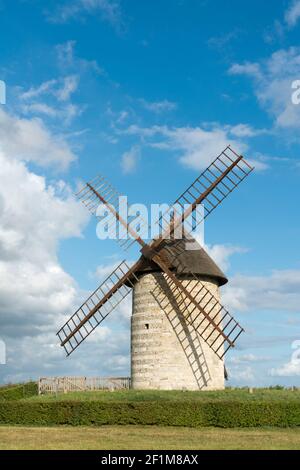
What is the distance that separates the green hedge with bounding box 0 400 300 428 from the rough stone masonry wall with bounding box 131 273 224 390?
5.25 m

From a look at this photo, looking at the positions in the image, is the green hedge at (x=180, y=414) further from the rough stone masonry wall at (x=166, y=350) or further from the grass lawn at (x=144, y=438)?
the rough stone masonry wall at (x=166, y=350)

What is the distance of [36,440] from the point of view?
18.2 m

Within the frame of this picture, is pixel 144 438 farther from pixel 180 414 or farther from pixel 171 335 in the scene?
pixel 171 335

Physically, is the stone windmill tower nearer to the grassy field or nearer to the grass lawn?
the grassy field

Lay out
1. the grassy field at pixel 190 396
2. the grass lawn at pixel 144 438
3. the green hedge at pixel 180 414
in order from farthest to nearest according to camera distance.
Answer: the grassy field at pixel 190 396
the green hedge at pixel 180 414
the grass lawn at pixel 144 438

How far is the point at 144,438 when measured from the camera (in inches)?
714

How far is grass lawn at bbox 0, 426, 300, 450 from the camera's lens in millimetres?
16594

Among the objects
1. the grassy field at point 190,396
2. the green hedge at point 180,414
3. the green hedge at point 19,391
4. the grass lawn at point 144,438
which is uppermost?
the green hedge at point 19,391

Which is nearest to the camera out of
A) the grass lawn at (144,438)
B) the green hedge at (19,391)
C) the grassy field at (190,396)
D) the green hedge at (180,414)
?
the grass lawn at (144,438)

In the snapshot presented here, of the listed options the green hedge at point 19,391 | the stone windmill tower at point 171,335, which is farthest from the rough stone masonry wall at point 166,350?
the green hedge at point 19,391

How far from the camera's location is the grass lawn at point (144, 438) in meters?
16.6

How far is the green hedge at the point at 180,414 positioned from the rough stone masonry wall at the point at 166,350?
5.25 meters

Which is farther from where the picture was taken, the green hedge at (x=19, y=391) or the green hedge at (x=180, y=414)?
the green hedge at (x=19, y=391)
